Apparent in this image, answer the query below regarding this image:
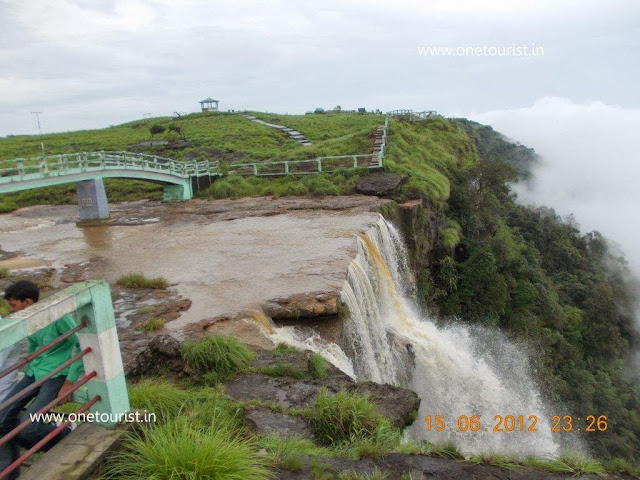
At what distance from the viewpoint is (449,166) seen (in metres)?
27.8

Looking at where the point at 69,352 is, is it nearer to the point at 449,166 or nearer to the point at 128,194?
the point at 128,194

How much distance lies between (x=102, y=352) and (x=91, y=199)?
57.6ft

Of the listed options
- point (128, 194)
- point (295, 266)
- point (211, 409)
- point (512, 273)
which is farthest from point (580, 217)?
point (211, 409)

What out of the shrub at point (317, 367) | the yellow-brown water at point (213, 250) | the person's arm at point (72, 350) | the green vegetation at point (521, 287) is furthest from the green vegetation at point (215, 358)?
the green vegetation at point (521, 287)

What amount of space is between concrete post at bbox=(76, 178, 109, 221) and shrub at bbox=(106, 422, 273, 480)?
1745cm

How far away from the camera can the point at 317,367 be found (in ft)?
23.7

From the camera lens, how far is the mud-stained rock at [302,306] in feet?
30.9

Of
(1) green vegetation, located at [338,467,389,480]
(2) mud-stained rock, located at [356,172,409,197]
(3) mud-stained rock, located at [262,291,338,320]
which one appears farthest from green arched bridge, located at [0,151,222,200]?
(1) green vegetation, located at [338,467,389,480]

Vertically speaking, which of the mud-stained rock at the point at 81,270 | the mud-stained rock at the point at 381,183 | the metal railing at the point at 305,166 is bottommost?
the mud-stained rock at the point at 81,270

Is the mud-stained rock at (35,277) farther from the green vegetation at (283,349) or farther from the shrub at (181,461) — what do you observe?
the shrub at (181,461)

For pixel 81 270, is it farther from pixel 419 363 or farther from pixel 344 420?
pixel 344 420

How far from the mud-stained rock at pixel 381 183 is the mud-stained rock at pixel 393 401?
43.8 ft

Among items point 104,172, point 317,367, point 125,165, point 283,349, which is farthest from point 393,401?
point 125,165

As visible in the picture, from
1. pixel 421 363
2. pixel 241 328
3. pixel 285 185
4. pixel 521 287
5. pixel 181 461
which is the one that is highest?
pixel 181 461
